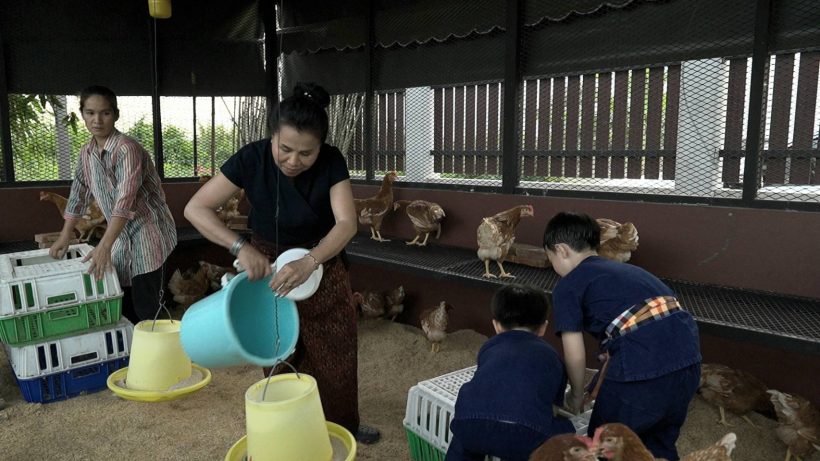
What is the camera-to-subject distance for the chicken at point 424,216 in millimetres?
4301

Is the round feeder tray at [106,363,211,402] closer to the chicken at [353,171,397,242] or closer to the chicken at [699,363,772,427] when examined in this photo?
the chicken at [353,171,397,242]

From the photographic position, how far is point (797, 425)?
2539 millimetres

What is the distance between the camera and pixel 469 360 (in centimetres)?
393

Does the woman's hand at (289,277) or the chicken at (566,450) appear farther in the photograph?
the woman's hand at (289,277)

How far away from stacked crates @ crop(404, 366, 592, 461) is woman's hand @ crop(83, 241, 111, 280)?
6.56 feet

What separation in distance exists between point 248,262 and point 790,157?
119 inches

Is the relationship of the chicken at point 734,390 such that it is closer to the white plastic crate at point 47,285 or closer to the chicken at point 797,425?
the chicken at point 797,425

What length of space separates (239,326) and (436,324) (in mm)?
2174

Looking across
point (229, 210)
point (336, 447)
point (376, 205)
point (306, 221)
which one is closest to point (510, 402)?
point (336, 447)

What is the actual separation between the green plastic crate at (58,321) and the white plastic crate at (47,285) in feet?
0.13

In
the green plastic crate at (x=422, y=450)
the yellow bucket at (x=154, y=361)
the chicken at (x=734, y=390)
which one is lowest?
the green plastic crate at (x=422, y=450)

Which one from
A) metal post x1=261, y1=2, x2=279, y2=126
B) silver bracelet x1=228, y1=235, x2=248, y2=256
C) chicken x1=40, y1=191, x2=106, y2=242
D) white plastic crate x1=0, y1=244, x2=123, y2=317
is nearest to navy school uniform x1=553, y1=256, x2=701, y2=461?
silver bracelet x1=228, y1=235, x2=248, y2=256

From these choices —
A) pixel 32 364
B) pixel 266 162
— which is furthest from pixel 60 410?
pixel 266 162

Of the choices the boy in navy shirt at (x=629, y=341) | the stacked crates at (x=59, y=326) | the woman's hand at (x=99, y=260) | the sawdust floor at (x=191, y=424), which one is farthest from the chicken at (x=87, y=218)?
the boy in navy shirt at (x=629, y=341)
